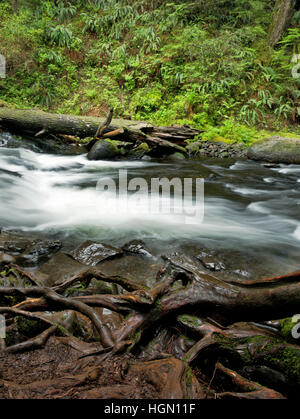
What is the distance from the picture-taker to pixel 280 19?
42.9 feet

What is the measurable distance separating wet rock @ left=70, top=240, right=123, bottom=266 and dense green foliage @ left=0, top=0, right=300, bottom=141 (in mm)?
8381

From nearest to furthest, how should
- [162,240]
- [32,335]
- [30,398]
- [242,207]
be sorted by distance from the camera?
1. [30,398]
2. [32,335]
3. [162,240]
4. [242,207]

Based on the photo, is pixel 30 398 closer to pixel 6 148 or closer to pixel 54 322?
pixel 54 322

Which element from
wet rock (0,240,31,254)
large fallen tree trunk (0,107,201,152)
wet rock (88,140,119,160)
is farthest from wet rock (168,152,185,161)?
wet rock (0,240,31,254)

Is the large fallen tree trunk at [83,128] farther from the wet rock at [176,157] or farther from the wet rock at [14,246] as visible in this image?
the wet rock at [14,246]

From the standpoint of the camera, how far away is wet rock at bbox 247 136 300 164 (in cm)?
870

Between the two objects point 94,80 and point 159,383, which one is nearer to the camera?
point 159,383

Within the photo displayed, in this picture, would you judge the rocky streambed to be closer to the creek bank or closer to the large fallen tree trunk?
the creek bank

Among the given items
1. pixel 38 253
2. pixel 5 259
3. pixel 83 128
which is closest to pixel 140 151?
pixel 83 128

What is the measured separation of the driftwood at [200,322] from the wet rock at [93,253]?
124 cm

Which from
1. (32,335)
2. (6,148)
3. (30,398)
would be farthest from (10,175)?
(30,398)

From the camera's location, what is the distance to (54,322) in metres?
1.71

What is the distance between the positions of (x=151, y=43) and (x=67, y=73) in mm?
4686

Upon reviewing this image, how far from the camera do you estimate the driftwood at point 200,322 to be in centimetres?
138
